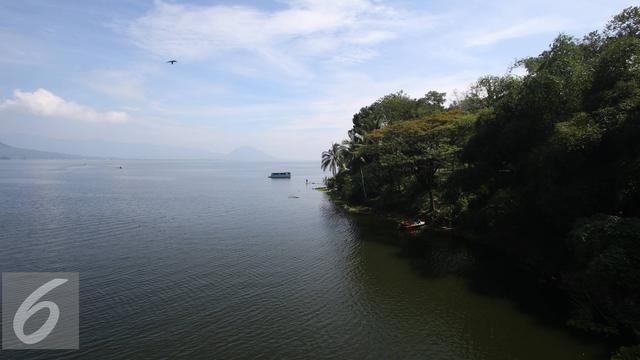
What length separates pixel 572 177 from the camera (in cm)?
2472

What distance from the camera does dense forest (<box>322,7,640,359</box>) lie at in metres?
20.5

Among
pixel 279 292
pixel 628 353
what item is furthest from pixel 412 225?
pixel 628 353

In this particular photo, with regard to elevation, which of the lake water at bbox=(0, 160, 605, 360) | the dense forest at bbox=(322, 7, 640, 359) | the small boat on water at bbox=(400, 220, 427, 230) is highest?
the dense forest at bbox=(322, 7, 640, 359)

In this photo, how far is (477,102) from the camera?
237 ft

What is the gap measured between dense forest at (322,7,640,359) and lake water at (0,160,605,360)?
107 inches

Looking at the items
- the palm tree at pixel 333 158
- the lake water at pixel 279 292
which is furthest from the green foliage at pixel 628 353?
the palm tree at pixel 333 158

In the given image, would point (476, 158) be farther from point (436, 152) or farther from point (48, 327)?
point (48, 327)

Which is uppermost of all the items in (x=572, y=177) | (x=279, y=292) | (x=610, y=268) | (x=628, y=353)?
(x=572, y=177)

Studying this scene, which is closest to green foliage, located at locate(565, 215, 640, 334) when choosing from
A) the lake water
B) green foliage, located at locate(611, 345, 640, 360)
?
green foliage, located at locate(611, 345, 640, 360)

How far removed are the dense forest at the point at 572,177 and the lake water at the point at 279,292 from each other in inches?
107

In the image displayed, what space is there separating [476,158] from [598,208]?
45.3 feet

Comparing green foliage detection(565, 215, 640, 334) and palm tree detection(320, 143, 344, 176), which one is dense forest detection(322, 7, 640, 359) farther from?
palm tree detection(320, 143, 344, 176)

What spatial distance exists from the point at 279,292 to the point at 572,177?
67.0ft

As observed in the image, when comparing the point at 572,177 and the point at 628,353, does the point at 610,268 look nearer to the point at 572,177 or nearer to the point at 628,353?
the point at 628,353
